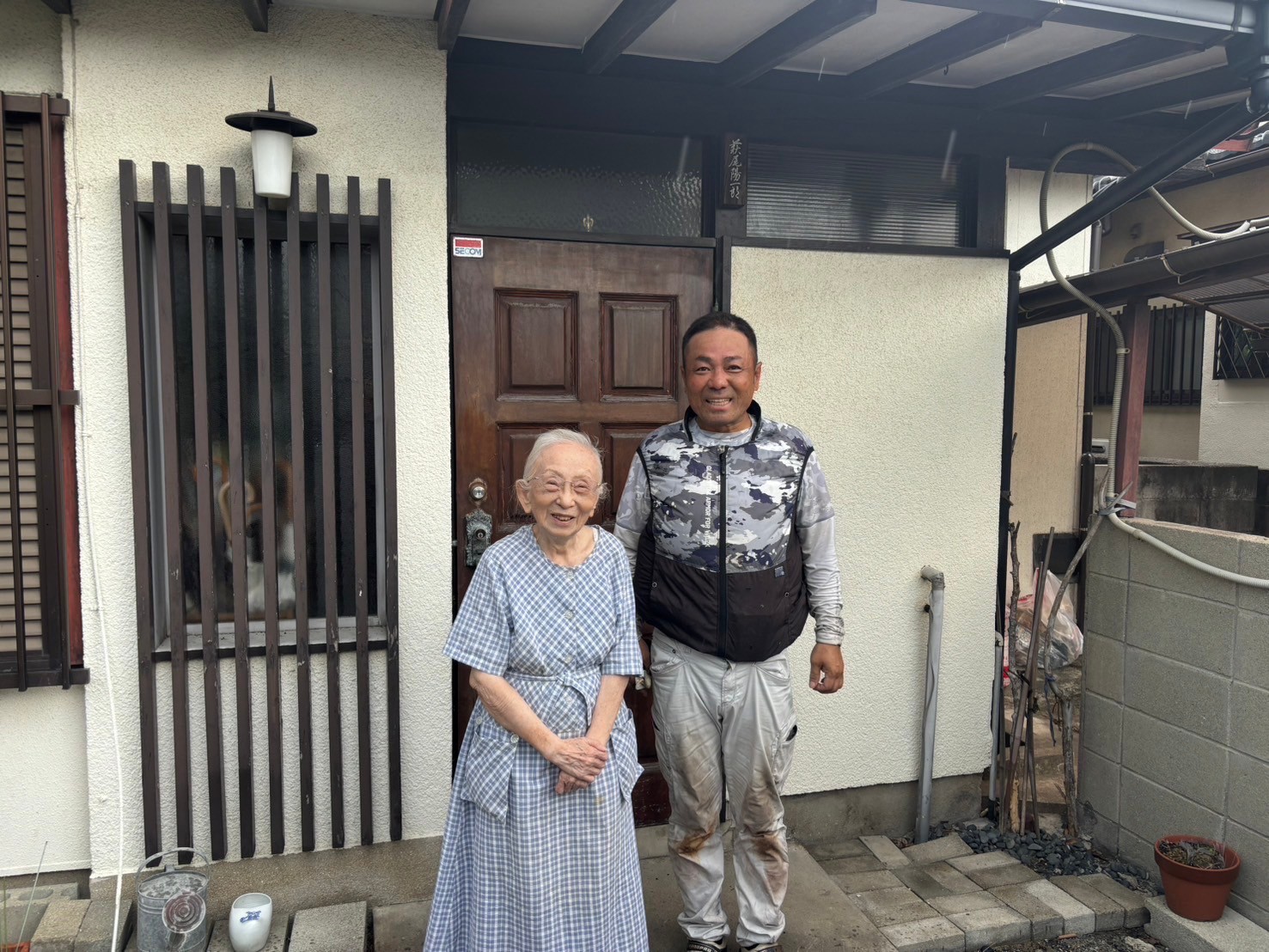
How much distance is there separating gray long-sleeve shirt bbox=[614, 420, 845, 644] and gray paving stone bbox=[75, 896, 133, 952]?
192 cm

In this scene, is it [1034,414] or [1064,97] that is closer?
[1064,97]

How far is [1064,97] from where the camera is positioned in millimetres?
3828

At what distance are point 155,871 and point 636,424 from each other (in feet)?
7.20

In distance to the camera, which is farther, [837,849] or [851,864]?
[837,849]

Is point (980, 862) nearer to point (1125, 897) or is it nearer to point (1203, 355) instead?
point (1125, 897)

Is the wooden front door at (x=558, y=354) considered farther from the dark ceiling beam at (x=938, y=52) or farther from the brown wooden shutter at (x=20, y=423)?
the brown wooden shutter at (x=20, y=423)

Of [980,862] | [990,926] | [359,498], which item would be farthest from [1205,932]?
[359,498]

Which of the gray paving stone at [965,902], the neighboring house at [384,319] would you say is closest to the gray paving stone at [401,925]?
the neighboring house at [384,319]

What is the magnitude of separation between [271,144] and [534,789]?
6.71 feet

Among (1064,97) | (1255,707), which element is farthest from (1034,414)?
(1255,707)

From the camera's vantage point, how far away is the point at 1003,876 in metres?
3.61

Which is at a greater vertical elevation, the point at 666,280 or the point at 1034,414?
the point at 666,280

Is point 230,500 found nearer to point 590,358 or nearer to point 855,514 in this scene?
point 590,358

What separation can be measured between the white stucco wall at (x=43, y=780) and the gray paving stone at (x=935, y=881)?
292 centimetres
